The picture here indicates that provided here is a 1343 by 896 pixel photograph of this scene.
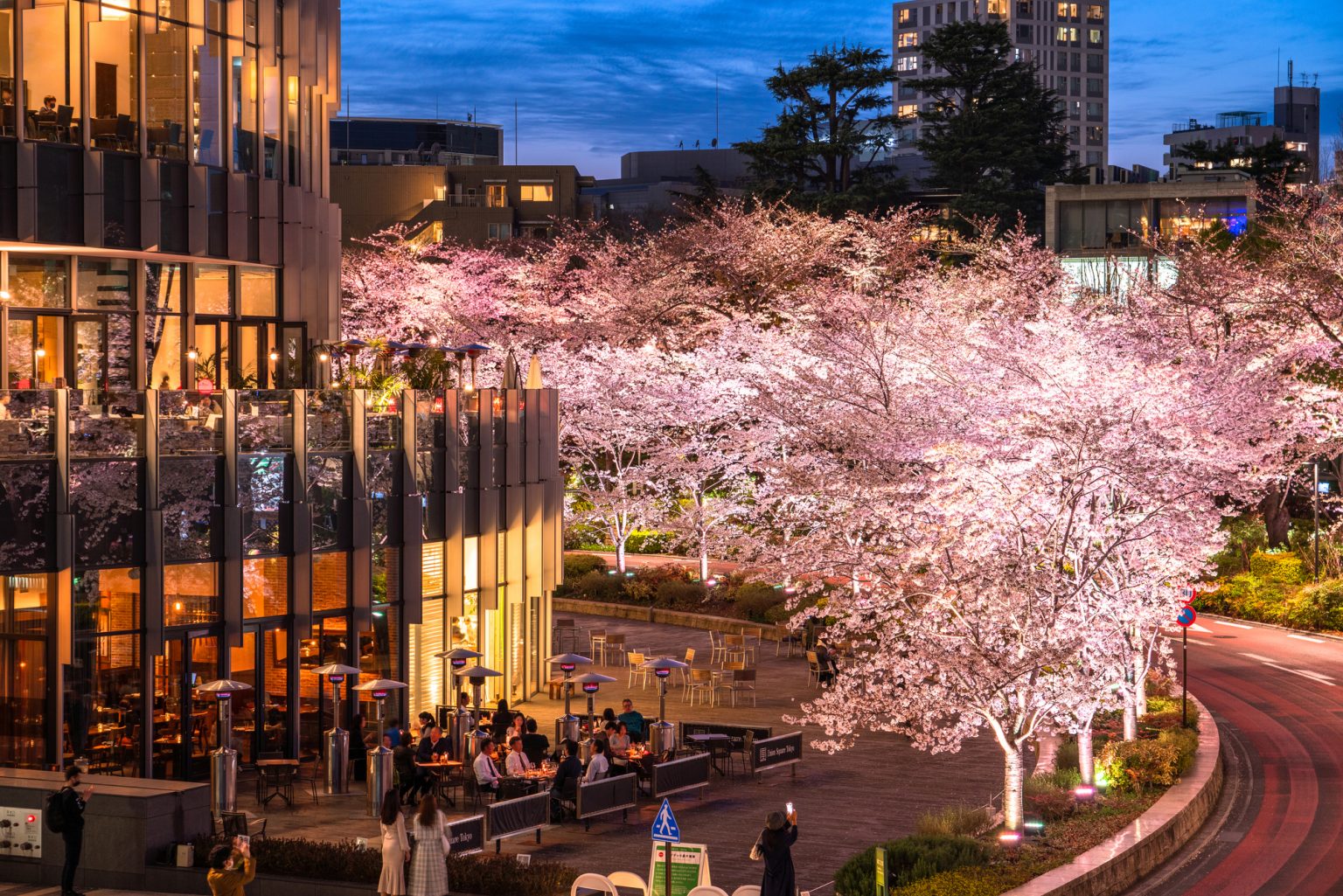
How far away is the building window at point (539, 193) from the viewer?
10169cm

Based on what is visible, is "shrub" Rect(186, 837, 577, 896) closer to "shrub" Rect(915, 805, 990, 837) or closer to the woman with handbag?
the woman with handbag

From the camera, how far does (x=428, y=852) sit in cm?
1608

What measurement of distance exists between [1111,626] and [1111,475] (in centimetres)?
240

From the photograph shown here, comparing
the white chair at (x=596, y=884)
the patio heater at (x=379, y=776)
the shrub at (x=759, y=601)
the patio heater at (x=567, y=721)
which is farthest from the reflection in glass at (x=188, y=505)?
the shrub at (x=759, y=601)

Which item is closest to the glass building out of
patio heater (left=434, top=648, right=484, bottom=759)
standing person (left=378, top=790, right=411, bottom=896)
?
patio heater (left=434, top=648, right=484, bottom=759)

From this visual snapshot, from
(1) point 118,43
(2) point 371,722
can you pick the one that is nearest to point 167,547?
(2) point 371,722

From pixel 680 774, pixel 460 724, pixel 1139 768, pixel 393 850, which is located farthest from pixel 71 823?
pixel 1139 768

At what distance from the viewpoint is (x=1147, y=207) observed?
81.9 meters

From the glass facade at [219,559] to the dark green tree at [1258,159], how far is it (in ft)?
193

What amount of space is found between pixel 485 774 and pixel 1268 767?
14473 mm

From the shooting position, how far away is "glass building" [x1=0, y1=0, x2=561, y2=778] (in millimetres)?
22984

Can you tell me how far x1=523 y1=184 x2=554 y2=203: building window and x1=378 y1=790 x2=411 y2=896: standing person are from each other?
289 feet

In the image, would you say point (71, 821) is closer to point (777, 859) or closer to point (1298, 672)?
point (777, 859)

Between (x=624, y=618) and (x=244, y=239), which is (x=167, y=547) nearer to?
(x=244, y=239)
